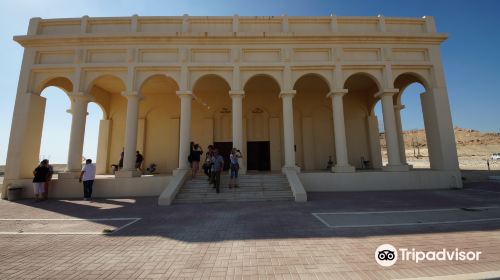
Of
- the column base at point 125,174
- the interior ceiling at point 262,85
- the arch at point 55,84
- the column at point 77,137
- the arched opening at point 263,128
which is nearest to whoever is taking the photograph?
the column base at point 125,174

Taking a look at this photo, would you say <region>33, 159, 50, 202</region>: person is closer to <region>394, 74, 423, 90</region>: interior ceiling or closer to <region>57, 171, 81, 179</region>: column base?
<region>57, 171, 81, 179</region>: column base

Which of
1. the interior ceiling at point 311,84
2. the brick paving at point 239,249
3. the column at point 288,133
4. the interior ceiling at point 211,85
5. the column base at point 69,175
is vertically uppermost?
the interior ceiling at point 311,84

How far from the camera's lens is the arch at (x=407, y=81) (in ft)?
46.3

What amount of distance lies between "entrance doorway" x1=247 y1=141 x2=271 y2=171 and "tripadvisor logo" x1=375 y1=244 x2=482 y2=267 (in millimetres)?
14035

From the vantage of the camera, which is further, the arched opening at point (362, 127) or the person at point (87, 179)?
the arched opening at point (362, 127)

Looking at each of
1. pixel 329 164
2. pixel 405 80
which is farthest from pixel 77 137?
pixel 405 80

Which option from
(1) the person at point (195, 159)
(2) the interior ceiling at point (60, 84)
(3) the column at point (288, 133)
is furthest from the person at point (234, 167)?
(2) the interior ceiling at point (60, 84)

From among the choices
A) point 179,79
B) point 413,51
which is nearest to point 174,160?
point 179,79

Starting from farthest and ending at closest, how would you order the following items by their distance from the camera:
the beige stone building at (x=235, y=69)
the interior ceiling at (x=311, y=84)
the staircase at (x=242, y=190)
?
the interior ceiling at (x=311, y=84) → the beige stone building at (x=235, y=69) → the staircase at (x=242, y=190)

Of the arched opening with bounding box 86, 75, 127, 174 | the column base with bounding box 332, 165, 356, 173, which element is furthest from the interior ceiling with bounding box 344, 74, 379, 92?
the arched opening with bounding box 86, 75, 127, 174

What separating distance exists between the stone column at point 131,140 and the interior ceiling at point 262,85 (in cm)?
785

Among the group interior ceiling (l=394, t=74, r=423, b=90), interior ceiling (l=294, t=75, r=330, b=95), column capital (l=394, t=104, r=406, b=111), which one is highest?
interior ceiling (l=294, t=75, r=330, b=95)

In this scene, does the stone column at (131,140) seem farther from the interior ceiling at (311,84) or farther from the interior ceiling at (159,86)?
the interior ceiling at (311,84)

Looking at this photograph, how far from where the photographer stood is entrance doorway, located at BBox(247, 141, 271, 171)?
59.4ft
